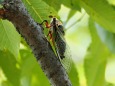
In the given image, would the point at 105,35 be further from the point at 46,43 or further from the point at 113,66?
the point at 113,66

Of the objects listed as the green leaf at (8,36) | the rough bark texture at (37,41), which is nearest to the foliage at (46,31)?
the green leaf at (8,36)

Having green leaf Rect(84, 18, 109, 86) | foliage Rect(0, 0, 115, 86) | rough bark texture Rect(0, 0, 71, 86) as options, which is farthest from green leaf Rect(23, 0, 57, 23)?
green leaf Rect(84, 18, 109, 86)

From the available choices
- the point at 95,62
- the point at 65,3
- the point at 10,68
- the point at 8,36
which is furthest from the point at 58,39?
the point at 95,62

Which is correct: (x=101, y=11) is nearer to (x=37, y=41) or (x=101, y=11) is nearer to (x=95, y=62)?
(x=95, y=62)

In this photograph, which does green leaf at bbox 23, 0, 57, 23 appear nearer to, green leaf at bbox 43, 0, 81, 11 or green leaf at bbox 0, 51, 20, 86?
green leaf at bbox 43, 0, 81, 11

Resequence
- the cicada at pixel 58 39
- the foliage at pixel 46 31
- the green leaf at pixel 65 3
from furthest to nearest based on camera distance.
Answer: the green leaf at pixel 65 3 < the foliage at pixel 46 31 < the cicada at pixel 58 39

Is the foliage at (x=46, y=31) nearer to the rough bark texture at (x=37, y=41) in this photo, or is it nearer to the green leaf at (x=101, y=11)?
the green leaf at (x=101, y=11)

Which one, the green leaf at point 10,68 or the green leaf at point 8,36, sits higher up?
the green leaf at point 10,68
